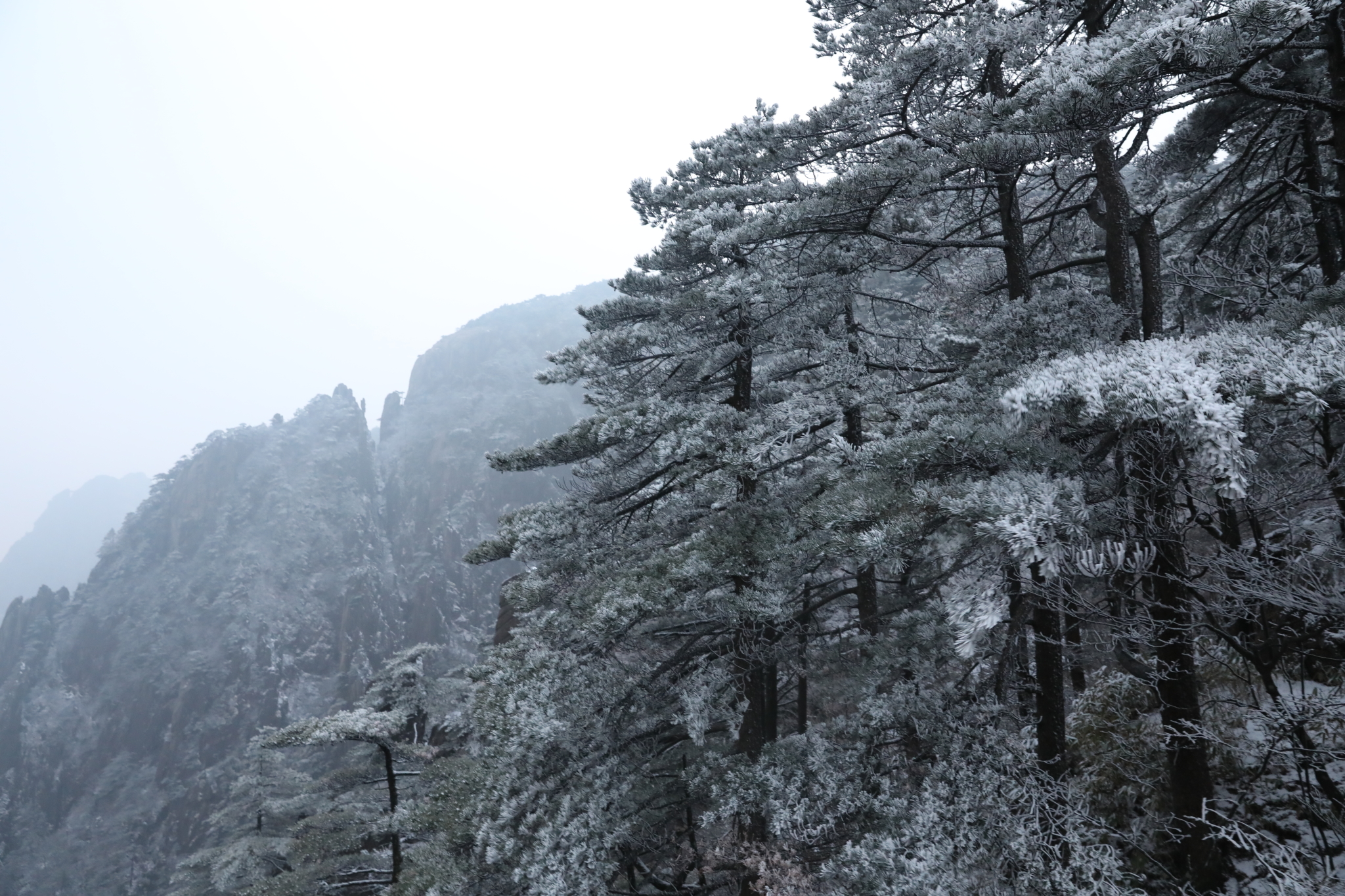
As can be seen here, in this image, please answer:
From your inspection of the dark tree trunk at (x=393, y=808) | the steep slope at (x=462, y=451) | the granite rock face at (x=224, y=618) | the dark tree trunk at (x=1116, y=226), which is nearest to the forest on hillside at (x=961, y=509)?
the dark tree trunk at (x=1116, y=226)

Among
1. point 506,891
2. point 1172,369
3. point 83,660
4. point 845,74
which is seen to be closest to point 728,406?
point 845,74

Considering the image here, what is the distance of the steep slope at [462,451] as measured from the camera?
5509 cm

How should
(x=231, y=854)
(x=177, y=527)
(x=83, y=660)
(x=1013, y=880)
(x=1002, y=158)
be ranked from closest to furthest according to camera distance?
(x=1002, y=158) → (x=1013, y=880) → (x=231, y=854) → (x=83, y=660) → (x=177, y=527)

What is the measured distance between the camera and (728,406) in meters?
7.56

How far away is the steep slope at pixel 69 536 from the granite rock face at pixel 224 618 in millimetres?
81651

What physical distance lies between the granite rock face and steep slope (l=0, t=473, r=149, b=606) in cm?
8165

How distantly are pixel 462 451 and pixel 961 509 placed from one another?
225 feet

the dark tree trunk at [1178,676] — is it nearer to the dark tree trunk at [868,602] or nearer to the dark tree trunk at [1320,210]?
the dark tree trunk at [868,602]

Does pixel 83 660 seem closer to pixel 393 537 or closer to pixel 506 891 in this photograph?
pixel 393 537

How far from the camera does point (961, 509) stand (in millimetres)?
3631

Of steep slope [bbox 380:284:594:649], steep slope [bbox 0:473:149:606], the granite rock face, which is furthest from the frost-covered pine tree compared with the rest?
steep slope [bbox 0:473:149:606]

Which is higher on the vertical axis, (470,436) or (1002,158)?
(470,436)

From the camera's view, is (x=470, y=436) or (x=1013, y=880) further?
(x=470, y=436)

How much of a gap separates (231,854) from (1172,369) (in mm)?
18989
